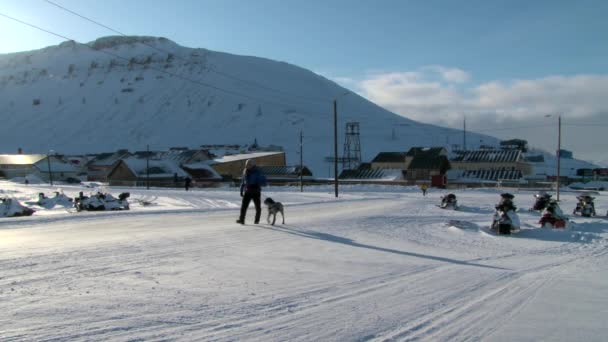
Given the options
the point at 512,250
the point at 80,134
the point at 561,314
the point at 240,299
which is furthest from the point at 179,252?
the point at 80,134

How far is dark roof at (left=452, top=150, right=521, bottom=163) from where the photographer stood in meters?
70.8

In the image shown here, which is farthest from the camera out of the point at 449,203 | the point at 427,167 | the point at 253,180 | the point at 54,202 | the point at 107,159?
the point at 107,159

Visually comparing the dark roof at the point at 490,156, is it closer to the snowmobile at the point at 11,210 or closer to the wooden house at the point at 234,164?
the wooden house at the point at 234,164

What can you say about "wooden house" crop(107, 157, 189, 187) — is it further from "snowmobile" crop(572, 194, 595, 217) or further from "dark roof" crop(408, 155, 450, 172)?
"snowmobile" crop(572, 194, 595, 217)

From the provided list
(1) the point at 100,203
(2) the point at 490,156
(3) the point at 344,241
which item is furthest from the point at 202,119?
(3) the point at 344,241

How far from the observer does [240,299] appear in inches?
215

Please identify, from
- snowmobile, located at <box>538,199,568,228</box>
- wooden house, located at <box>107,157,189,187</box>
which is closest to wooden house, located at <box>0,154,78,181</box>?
wooden house, located at <box>107,157,189,187</box>

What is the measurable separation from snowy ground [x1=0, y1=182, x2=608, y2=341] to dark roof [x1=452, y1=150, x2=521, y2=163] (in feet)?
208

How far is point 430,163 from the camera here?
212 feet

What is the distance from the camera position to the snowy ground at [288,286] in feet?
15.0

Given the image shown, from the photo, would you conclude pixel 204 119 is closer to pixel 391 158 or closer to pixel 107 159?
pixel 107 159

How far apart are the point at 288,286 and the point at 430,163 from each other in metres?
60.7

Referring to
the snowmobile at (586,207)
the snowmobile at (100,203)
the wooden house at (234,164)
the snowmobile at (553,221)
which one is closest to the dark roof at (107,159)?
the wooden house at (234,164)

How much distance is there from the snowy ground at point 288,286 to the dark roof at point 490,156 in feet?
208
